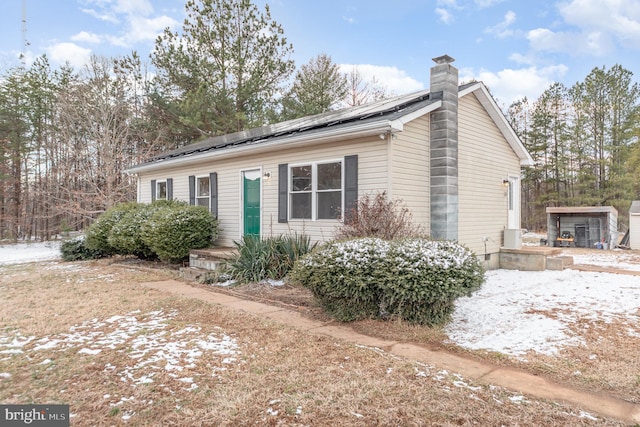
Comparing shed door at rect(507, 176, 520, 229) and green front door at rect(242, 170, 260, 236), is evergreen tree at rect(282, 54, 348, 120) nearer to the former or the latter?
green front door at rect(242, 170, 260, 236)

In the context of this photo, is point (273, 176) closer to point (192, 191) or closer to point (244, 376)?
point (192, 191)

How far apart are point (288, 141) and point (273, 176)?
116 cm

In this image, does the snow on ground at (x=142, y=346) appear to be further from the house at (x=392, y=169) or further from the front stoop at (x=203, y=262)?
the house at (x=392, y=169)

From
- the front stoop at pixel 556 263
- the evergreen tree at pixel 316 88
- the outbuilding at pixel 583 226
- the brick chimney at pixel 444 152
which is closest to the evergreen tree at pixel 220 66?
the evergreen tree at pixel 316 88

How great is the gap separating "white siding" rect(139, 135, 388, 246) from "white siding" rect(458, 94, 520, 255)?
2.35 meters

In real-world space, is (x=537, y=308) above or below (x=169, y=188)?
below

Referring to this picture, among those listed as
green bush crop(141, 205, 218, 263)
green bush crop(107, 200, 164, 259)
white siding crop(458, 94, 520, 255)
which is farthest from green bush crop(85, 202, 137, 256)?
white siding crop(458, 94, 520, 255)

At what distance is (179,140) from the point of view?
20.8m

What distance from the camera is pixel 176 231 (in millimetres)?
8867

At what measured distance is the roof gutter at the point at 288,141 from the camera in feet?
21.7

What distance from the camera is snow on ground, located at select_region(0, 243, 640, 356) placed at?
13.2ft

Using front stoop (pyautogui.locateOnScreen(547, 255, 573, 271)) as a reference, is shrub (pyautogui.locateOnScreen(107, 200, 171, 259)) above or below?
above

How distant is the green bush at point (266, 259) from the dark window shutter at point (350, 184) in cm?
107

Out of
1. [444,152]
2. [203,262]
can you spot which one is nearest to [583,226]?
[444,152]
